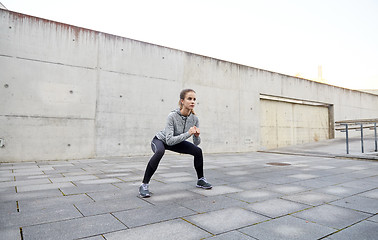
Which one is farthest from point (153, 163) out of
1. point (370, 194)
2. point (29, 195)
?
point (370, 194)

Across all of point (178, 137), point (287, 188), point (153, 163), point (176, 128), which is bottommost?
point (287, 188)

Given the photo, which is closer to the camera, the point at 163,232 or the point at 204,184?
the point at 163,232

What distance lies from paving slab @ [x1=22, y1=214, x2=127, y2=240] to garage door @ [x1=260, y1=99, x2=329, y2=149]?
36.1 ft

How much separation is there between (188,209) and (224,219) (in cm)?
47

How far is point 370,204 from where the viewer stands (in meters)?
2.82

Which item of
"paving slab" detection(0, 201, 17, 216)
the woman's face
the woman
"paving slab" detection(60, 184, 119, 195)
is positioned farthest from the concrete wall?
the woman's face

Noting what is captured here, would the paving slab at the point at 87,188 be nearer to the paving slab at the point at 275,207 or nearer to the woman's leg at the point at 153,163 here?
the woman's leg at the point at 153,163

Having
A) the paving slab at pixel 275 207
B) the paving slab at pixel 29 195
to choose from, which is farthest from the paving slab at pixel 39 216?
the paving slab at pixel 275 207

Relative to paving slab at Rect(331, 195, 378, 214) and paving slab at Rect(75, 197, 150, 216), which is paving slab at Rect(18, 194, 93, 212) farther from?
paving slab at Rect(331, 195, 378, 214)

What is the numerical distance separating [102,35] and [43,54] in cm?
193

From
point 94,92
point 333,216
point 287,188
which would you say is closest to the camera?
point 333,216

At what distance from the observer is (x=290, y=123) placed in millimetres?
13508

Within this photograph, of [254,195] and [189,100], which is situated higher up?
[189,100]

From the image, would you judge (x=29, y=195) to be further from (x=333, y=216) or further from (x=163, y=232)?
(x=333, y=216)
